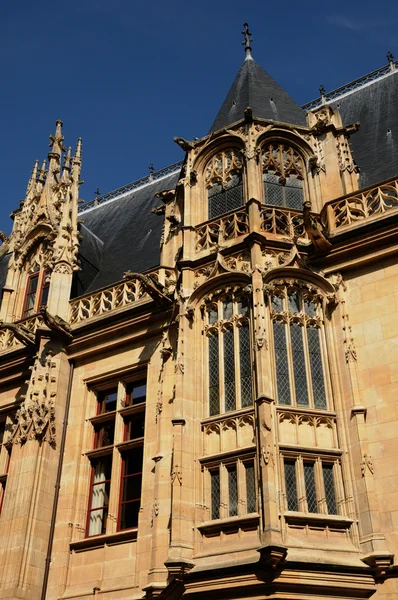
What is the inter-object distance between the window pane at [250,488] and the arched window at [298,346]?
118cm

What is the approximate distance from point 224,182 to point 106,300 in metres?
3.66

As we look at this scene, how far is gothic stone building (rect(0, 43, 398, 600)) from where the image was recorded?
1012cm

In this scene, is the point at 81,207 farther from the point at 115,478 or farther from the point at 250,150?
the point at 115,478

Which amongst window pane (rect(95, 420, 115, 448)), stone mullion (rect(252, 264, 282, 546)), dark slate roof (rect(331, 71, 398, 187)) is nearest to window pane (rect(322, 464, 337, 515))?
stone mullion (rect(252, 264, 282, 546))

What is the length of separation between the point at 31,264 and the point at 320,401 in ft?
31.3

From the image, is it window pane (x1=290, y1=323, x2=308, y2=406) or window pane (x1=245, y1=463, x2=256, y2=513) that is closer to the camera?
window pane (x1=245, y1=463, x2=256, y2=513)

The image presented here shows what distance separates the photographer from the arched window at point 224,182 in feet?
46.5

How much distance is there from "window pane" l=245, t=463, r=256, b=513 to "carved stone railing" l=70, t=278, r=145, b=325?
5419mm

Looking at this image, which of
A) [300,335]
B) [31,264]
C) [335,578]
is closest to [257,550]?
[335,578]

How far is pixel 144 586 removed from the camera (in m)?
11.4

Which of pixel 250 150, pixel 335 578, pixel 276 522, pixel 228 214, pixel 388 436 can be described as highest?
pixel 250 150

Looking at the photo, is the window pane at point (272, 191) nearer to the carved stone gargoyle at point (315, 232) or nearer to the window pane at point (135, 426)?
the carved stone gargoyle at point (315, 232)

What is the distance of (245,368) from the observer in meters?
11.7

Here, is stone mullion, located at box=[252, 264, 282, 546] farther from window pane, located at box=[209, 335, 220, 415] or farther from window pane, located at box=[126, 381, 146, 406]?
window pane, located at box=[126, 381, 146, 406]
